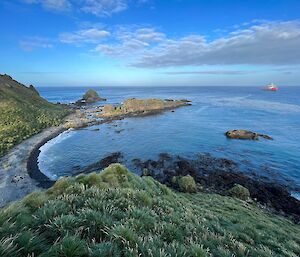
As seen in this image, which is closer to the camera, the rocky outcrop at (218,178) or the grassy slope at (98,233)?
the grassy slope at (98,233)

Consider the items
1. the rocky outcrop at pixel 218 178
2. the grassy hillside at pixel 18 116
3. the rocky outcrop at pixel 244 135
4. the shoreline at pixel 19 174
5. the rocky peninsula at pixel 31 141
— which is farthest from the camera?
the rocky outcrop at pixel 244 135

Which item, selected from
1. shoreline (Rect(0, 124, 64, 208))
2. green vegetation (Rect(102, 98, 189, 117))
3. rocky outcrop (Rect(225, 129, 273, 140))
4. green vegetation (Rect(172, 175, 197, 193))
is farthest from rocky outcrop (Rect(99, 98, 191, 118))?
green vegetation (Rect(172, 175, 197, 193))

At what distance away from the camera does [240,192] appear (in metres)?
27.7

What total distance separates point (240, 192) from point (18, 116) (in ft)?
194

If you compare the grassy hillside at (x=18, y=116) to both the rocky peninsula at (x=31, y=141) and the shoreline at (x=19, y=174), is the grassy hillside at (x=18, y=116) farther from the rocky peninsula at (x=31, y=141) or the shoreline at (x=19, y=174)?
the shoreline at (x=19, y=174)

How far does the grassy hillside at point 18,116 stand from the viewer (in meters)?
50.6

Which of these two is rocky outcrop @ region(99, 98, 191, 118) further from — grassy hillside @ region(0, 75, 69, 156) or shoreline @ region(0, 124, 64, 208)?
shoreline @ region(0, 124, 64, 208)

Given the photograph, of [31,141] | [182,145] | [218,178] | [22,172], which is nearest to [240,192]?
[218,178]

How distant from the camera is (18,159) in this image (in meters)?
40.1

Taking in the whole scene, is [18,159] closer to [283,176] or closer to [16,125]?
[16,125]

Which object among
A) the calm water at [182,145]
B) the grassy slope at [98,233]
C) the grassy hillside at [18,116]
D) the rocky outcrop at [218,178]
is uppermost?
the grassy slope at [98,233]

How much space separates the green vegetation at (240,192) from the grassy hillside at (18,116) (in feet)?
124

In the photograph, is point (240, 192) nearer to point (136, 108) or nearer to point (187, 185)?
point (187, 185)

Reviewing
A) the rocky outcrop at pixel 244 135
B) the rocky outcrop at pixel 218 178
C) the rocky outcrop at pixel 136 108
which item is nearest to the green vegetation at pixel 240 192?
the rocky outcrop at pixel 218 178
